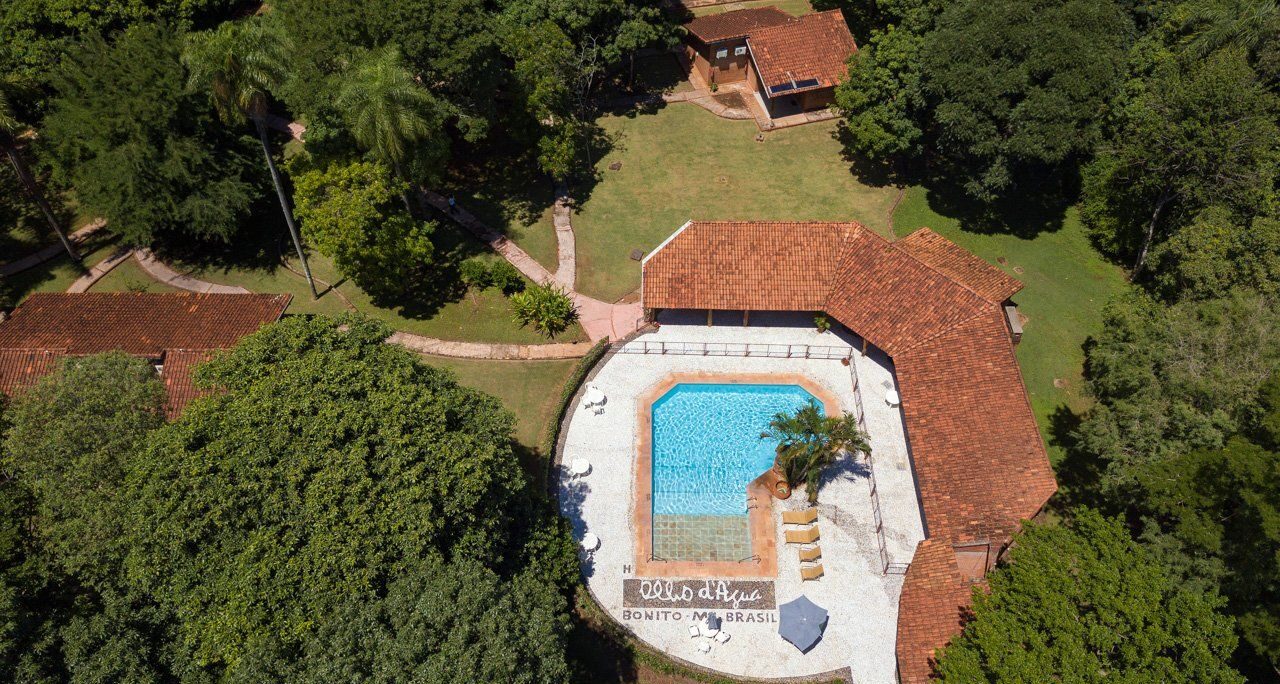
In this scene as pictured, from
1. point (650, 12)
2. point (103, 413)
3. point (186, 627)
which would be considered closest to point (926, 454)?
point (186, 627)

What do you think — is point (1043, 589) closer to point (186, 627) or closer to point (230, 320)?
point (186, 627)

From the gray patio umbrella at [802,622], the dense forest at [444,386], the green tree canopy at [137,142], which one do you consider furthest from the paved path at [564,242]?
the gray patio umbrella at [802,622]

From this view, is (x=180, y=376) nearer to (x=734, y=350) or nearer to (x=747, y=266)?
(x=734, y=350)

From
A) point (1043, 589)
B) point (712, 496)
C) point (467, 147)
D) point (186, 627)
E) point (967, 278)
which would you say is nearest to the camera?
point (186, 627)

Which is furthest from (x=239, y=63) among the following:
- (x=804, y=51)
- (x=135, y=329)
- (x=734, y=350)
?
(x=804, y=51)

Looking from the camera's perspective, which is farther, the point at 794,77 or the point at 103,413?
the point at 794,77

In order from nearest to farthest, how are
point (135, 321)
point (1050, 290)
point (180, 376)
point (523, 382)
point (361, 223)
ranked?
point (180, 376), point (361, 223), point (135, 321), point (523, 382), point (1050, 290)

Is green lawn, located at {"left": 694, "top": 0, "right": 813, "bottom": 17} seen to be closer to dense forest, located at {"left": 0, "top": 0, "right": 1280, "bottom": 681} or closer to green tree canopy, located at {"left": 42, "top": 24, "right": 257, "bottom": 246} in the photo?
dense forest, located at {"left": 0, "top": 0, "right": 1280, "bottom": 681}
